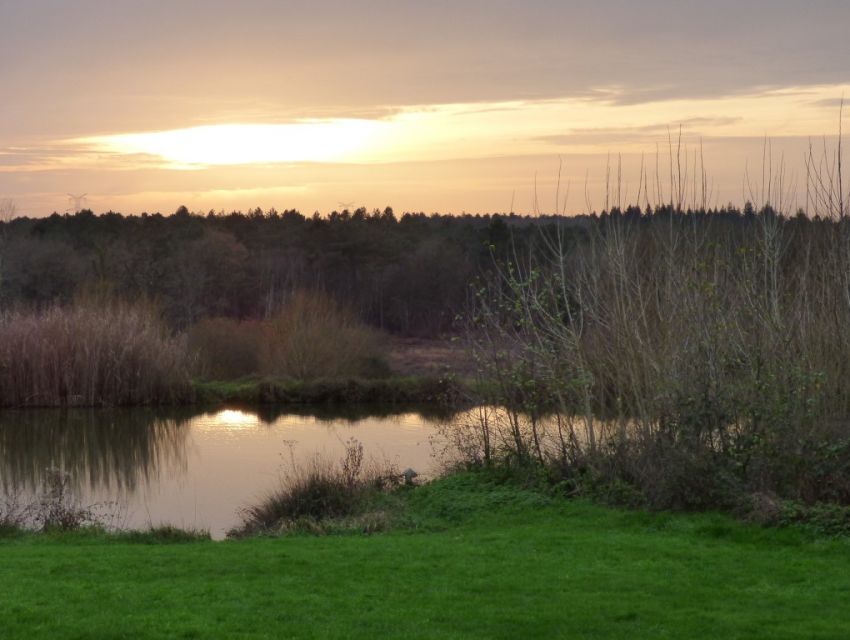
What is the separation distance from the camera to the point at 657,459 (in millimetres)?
13281

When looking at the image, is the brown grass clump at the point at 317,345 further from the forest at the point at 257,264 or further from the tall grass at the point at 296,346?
the forest at the point at 257,264

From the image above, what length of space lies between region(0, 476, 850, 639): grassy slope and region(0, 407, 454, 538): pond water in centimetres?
570

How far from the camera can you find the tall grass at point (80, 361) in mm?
31922

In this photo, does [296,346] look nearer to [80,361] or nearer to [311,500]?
[80,361]

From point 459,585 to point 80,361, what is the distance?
2547 centimetres

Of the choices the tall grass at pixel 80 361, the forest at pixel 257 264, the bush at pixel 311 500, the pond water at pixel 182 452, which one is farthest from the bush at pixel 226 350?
the bush at pixel 311 500

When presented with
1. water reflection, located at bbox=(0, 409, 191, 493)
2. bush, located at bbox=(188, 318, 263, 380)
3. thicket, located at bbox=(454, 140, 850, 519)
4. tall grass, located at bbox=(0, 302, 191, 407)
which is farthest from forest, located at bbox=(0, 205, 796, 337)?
thicket, located at bbox=(454, 140, 850, 519)

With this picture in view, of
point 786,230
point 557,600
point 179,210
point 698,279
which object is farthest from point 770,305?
point 179,210

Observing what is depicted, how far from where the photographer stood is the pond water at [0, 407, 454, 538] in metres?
19.2

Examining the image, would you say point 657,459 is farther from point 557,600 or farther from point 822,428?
point 557,600

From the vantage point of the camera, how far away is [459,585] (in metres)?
9.26

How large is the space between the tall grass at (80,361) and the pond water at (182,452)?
83cm

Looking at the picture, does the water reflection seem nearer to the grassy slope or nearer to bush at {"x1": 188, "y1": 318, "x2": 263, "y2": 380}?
bush at {"x1": 188, "y1": 318, "x2": 263, "y2": 380}

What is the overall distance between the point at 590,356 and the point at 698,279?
2.47 m
